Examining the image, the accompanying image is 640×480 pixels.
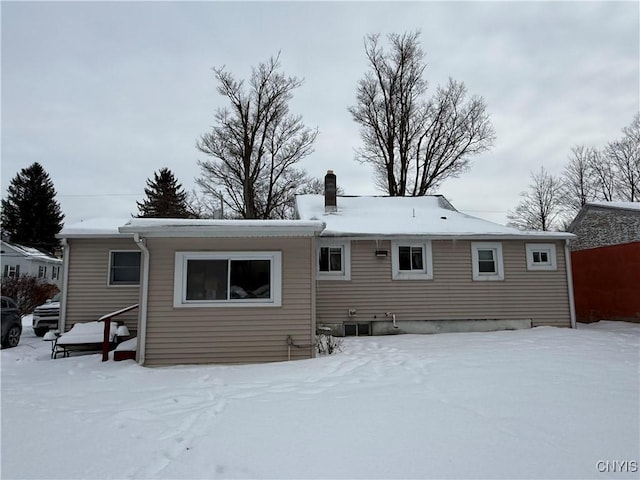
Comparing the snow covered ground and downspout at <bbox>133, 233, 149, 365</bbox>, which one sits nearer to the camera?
the snow covered ground

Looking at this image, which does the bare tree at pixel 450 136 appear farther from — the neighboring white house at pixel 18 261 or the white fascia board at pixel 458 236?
the neighboring white house at pixel 18 261

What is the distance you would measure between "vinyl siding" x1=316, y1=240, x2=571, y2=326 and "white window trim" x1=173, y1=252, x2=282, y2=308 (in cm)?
314

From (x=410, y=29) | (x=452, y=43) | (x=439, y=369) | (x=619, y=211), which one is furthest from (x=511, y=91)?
(x=410, y=29)

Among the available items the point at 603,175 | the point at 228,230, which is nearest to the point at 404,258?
the point at 228,230

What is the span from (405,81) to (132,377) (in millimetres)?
22486

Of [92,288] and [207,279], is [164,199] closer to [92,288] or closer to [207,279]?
[92,288]

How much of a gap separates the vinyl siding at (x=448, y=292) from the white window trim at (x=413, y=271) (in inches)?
4.5

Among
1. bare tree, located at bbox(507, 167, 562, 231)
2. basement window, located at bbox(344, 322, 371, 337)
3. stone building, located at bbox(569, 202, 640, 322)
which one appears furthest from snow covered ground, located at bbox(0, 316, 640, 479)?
bare tree, located at bbox(507, 167, 562, 231)

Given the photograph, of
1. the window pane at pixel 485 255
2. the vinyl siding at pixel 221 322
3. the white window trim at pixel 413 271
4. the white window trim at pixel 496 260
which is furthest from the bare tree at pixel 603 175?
the vinyl siding at pixel 221 322

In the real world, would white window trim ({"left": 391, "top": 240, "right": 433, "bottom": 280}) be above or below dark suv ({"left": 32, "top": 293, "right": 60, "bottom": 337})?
above

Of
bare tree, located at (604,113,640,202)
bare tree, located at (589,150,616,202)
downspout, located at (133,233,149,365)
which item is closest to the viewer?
downspout, located at (133,233,149,365)

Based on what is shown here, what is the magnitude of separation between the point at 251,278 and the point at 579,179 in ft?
98.8

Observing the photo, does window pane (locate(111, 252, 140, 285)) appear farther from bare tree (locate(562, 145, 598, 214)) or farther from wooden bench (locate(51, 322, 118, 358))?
bare tree (locate(562, 145, 598, 214))

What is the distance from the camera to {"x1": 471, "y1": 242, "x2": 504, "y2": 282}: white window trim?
11.1 meters
